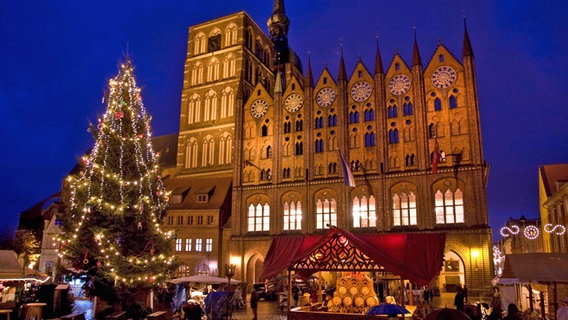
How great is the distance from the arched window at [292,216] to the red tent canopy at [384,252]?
94.0 feet

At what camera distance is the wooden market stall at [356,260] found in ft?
42.8

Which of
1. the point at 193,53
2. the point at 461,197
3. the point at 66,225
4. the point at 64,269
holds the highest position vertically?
the point at 193,53

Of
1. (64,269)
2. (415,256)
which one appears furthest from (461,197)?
(64,269)

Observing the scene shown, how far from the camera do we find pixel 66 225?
72.0 feet

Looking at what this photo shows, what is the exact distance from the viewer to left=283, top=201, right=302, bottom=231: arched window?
4378 cm

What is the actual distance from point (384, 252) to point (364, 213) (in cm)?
2817

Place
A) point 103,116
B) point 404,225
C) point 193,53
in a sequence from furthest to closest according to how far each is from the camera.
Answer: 1. point 193,53
2. point 404,225
3. point 103,116

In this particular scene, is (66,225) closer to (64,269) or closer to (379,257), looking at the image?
(64,269)

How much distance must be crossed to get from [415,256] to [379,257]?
1053 millimetres

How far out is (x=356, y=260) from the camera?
44.9 feet

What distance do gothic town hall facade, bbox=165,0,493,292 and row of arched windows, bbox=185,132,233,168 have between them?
4.50 feet

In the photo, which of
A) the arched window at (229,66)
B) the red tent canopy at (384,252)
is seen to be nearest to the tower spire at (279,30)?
the arched window at (229,66)

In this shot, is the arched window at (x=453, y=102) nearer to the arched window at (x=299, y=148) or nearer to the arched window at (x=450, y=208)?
the arched window at (x=450, y=208)

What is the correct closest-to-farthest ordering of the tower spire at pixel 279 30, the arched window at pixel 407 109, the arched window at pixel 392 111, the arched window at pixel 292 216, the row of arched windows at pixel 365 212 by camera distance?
the row of arched windows at pixel 365 212
the arched window at pixel 407 109
the arched window at pixel 392 111
the arched window at pixel 292 216
the tower spire at pixel 279 30
